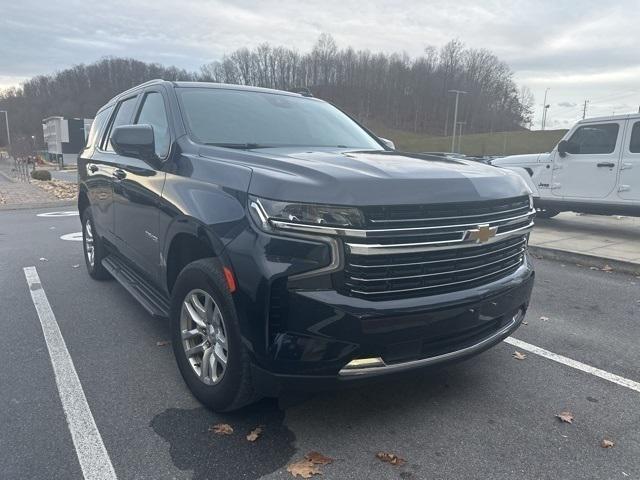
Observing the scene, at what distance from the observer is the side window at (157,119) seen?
143 inches

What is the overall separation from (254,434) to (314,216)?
1.29m

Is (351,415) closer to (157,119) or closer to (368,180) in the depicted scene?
(368,180)

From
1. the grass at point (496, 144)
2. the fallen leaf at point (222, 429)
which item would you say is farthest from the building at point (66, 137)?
the fallen leaf at point (222, 429)

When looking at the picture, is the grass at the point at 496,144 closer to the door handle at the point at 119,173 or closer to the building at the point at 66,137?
the building at the point at 66,137

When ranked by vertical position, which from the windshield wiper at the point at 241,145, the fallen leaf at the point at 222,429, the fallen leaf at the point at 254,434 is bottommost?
the fallen leaf at the point at 222,429

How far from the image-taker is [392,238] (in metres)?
2.48

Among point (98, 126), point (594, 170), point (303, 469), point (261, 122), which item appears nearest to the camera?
point (303, 469)

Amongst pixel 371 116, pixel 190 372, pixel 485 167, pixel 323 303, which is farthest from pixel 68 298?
pixel 371 116

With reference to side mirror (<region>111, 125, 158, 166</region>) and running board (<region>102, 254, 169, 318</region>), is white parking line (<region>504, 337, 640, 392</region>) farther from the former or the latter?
side mirror (<region>111, 125, 158, 166</region>)

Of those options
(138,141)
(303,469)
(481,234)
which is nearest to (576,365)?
(481,234)

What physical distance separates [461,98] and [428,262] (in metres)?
116

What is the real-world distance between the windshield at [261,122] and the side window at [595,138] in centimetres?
686

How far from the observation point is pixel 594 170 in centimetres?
955

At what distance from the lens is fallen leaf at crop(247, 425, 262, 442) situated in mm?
2803
